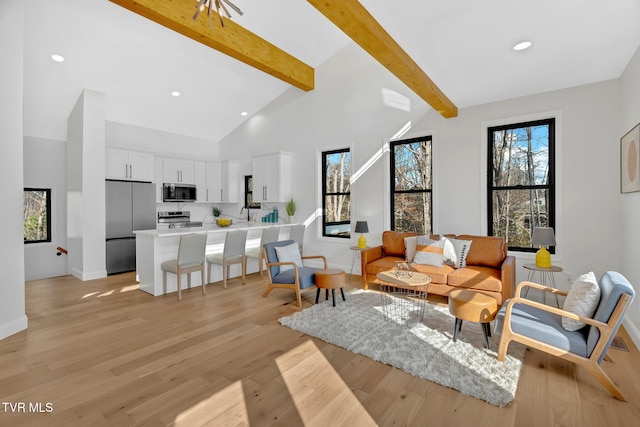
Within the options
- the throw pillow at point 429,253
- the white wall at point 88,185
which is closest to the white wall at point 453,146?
the throw pillow at point 429,253

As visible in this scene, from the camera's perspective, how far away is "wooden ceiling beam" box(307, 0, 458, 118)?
247 centimetres

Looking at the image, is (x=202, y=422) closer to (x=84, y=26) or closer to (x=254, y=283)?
(x=254, y=283)

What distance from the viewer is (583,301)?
239 cm

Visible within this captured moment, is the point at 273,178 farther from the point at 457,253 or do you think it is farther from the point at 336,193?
the point at 457,253

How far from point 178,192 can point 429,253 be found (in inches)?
224

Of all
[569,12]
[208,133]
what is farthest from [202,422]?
[208,133]

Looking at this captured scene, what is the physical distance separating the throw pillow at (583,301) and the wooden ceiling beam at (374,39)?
252cm

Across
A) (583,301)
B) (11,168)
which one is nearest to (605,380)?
(583,301)

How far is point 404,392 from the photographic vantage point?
7.41ft

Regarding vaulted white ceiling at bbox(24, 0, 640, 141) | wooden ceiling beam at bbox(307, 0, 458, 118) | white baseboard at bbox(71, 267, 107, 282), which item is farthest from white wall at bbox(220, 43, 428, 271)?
white baseboard at bbox(71, 267, 107, 282)

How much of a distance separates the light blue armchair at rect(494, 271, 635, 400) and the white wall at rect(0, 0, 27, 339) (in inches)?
186

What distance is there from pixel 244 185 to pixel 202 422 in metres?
6.49

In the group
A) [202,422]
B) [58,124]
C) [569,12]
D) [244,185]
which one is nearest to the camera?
[202,422]

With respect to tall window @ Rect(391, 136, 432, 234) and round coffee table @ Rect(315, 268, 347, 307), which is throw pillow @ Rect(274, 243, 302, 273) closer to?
round coffee table @ Rect(315, 268, 347, 307)
